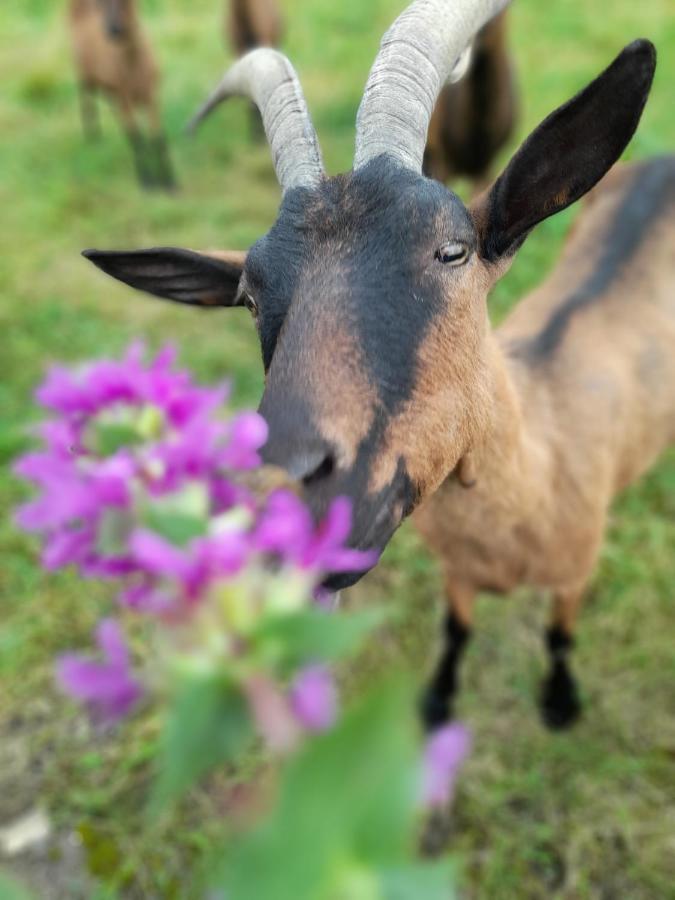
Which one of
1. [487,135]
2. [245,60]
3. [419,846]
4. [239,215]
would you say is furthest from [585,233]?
[239,215]

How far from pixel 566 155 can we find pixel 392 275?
0.51 m

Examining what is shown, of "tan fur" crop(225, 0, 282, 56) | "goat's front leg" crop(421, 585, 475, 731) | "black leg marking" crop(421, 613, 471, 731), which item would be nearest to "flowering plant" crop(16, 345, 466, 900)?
"goat's front leg" crop(421, 585, 475, 731)

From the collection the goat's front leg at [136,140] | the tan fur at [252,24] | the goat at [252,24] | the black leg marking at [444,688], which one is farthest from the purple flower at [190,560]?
the tan fur at [252,24]

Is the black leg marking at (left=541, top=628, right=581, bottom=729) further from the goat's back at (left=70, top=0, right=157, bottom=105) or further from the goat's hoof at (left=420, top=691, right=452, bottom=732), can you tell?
the goat's back at (left=70, top=0, right=157, bottom=105)

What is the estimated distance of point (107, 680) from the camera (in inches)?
18.6

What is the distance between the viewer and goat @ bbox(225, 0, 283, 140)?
7.25 m

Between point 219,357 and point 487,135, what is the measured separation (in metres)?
2.07

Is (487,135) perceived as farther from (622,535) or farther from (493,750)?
(493,750)

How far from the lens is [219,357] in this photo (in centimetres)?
491

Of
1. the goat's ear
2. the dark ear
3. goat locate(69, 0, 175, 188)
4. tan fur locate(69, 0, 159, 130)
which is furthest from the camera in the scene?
tan fur locate(69, 0, 159, 130)

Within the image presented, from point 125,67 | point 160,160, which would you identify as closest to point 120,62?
point 125,67

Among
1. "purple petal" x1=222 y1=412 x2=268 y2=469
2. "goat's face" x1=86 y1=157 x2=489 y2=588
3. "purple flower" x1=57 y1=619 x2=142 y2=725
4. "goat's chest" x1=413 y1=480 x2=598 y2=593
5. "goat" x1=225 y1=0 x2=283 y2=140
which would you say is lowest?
"goat's chest" x1=413 y1=480 x2=598 y2=593

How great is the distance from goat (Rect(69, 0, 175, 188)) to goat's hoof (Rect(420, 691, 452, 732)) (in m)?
5.32

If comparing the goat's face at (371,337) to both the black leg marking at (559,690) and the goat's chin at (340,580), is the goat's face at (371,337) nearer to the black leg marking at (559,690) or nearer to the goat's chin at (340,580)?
the goat's chin at (340,580)
